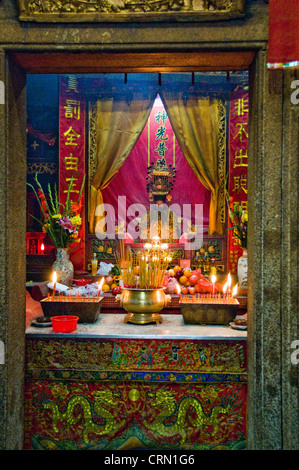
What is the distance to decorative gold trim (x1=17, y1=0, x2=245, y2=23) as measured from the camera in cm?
201

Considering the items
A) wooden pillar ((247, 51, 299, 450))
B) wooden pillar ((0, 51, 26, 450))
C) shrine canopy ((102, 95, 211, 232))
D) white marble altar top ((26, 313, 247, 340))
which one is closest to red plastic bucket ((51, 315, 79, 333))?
white marble altar top ((26, 313, 247, 340))

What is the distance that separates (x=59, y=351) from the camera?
2.36 metres

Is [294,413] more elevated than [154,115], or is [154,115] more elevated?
[154,115]

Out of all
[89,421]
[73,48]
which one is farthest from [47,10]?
[89,421]

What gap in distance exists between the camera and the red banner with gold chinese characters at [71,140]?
22.5 feet

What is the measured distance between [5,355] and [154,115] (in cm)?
609

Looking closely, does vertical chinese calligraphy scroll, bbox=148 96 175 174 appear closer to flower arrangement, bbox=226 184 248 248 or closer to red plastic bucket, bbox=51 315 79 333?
flower arrangement, bbox=226 184 248 248

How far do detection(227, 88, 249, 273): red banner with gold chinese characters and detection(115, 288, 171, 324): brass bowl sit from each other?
14.4 ft

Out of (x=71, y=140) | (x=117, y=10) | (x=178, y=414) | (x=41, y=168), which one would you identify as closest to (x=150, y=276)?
(x=178, y=414)

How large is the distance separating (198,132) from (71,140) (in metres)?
2.26

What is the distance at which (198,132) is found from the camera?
685 centimetres

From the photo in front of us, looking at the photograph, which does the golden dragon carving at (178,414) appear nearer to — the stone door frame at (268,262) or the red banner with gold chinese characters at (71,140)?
the stone door frame at (268,262)

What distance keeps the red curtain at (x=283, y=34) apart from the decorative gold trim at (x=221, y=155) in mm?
4997

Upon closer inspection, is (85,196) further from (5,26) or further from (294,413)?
(294,413)
